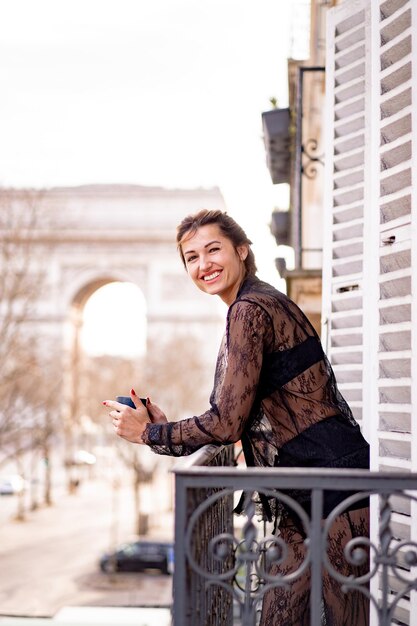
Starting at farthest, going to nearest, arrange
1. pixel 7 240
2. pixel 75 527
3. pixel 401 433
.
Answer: pixel 75 527
pixel 7 240
pixel 401 433

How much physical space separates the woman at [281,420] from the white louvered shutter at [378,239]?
252mm

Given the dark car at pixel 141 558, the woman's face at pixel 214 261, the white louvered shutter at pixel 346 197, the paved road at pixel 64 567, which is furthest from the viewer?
the dark car at pixel 141 558

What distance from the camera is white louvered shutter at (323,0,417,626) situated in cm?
321

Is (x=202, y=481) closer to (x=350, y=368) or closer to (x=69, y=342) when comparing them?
(x=350, y=368)

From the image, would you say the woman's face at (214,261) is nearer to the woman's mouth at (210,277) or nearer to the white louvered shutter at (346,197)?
the woman's mouth at (210,277)

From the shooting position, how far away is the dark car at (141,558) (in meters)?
21.2

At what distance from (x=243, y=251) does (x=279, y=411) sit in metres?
0.65

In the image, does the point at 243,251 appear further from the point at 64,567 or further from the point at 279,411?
the point at 64,567

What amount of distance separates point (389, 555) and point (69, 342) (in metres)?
40.8

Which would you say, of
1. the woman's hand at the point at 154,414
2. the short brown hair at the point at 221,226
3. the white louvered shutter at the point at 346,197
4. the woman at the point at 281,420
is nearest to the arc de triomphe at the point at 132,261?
the white louvered shutter at the point at 346,197

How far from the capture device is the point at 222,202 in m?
40.4

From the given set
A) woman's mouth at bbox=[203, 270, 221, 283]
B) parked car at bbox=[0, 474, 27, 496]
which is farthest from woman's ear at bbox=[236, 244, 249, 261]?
parked car at bbox=[0, 474, 27, 496]

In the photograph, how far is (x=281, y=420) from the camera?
9.68 ft

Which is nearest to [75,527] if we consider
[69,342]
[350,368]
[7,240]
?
[7,240]
